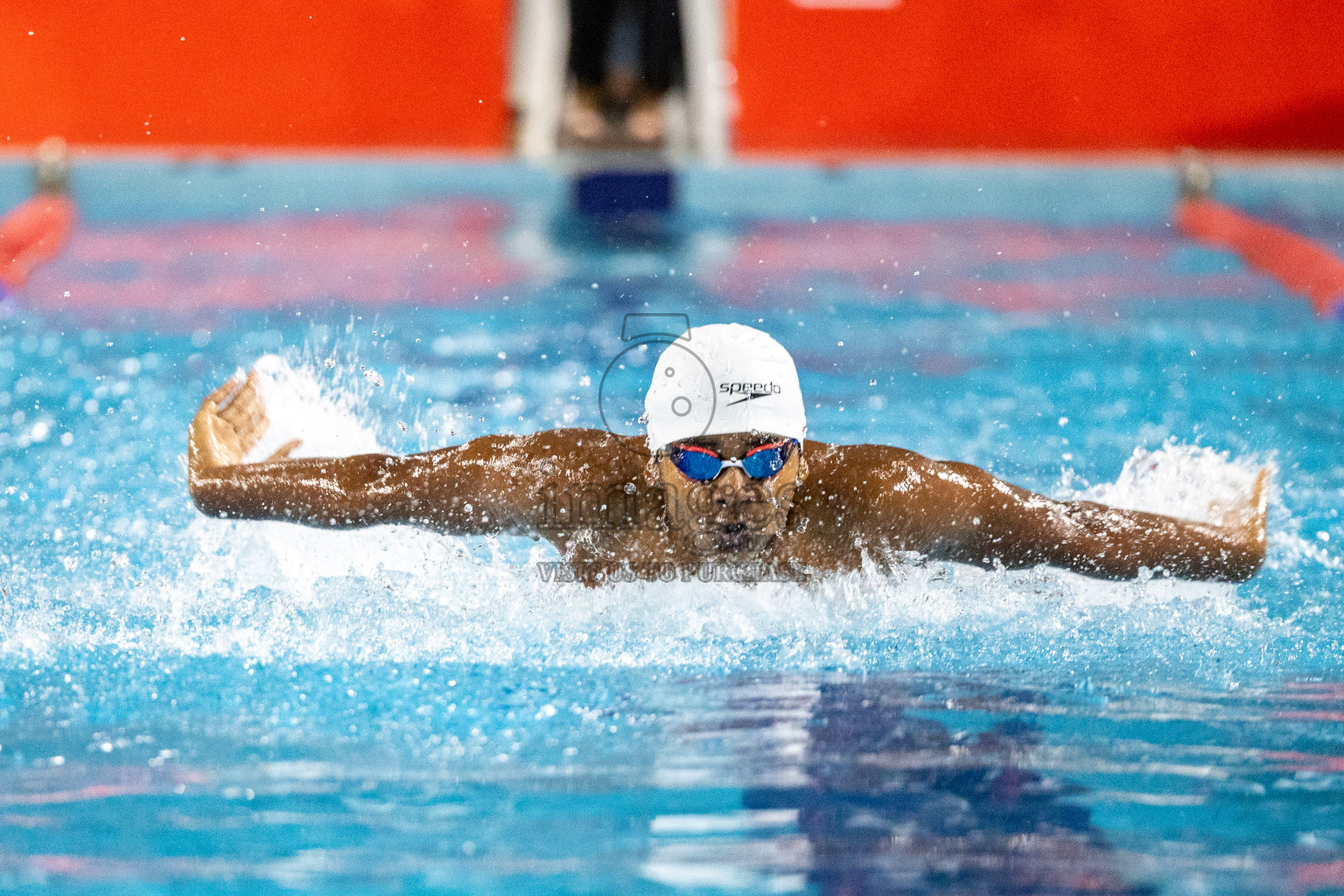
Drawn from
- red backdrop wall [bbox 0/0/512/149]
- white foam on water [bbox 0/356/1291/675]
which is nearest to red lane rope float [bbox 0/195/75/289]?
red backdrop wall [bbox 0/0/512/149]

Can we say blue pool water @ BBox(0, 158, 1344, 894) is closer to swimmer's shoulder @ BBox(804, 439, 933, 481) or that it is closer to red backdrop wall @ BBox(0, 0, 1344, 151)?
swimmer's shoulder @ BBox(804, 439, 933, 481)

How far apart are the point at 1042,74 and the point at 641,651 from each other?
6.56 metres

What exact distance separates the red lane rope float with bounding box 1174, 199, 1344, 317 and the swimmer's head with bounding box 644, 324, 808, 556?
381 cm

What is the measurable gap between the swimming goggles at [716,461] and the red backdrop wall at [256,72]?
20.0 ft

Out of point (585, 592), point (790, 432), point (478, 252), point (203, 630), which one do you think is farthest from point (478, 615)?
point (478, 252)

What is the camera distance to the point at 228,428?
3.30 meters

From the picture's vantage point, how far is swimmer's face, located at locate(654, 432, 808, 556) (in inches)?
106

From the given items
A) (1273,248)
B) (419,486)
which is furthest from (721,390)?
(1273,248)

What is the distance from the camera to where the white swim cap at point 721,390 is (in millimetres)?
2705

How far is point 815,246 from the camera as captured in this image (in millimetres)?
6770

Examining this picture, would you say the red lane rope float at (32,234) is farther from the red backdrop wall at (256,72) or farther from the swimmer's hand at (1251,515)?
the swimmer's hand at (1251,515)

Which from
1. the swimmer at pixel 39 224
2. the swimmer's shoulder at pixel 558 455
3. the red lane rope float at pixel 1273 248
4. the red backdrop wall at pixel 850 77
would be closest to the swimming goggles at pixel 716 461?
the swimmer's shoulder at pixel 558 455

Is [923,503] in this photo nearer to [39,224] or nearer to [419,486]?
[419,486]

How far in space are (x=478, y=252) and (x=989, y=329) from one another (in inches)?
95.0
